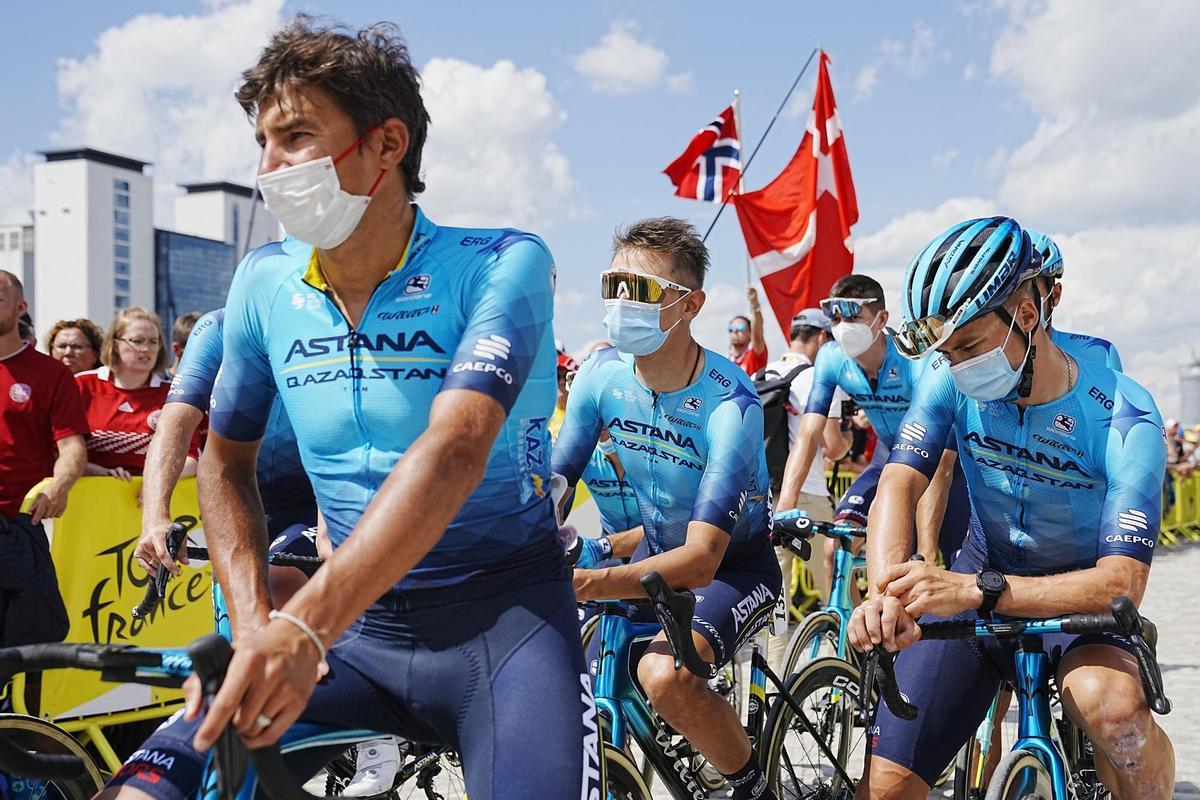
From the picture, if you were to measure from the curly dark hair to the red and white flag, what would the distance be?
1140cm

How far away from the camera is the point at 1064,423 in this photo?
149 inches

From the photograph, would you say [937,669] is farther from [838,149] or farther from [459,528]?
[838,149]

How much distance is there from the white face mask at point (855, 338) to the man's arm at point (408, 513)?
574 cm

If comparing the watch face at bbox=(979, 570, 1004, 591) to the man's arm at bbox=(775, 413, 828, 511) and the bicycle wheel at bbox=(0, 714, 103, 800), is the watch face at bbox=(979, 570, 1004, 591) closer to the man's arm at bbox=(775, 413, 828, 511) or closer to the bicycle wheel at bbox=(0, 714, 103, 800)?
the bicycle wheel at bbox=(0, 714, 103, 800)

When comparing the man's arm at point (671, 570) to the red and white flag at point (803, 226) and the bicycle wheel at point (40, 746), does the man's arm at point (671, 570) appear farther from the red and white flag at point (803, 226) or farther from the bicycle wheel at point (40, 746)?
the red and white flag at point (803, 226)

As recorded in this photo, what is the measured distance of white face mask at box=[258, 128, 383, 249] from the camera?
8.10 feet

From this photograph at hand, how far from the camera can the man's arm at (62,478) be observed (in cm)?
584

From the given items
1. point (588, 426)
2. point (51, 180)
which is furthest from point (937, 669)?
point (51, 180)

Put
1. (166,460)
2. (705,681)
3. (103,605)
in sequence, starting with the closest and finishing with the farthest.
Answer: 1. (705,681)
2. (166,460)
3. (103,605)

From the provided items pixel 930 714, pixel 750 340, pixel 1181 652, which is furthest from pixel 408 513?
pixel 750 340

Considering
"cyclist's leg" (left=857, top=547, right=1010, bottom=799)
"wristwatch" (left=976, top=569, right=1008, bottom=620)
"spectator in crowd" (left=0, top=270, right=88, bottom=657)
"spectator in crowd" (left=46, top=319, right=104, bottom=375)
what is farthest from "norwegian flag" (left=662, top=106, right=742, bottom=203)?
"wristwatch" (left=976, top=569, right=1008, bottom=620)

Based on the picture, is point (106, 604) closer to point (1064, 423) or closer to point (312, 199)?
point (312, 199)

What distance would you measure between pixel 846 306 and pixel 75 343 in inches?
→ 201

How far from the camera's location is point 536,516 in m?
2.67
